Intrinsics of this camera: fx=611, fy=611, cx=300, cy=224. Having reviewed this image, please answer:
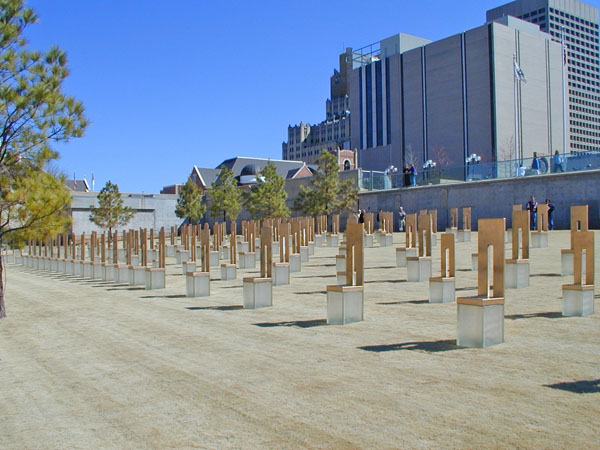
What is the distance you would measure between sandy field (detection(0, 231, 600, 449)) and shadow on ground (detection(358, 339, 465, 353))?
0.02 meters

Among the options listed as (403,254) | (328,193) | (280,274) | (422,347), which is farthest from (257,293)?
(328,193)

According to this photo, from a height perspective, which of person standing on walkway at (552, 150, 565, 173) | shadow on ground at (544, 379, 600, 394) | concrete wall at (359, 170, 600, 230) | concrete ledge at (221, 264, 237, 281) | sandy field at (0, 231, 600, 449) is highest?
person standing on walkway at (552, 150, 565, 173)

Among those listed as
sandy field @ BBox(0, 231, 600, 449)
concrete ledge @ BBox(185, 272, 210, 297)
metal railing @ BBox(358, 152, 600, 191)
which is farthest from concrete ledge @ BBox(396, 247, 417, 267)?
metal railing @ BBox(358, 152, 600, 191)

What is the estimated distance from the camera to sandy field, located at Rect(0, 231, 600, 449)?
4.83 meters

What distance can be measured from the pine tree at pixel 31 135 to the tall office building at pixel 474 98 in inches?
2716

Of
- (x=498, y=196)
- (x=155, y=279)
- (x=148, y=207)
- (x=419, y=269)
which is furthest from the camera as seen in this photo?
(x=148, y=207)

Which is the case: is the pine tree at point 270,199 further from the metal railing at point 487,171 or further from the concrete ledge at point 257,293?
the concrete ledge at point 257,293

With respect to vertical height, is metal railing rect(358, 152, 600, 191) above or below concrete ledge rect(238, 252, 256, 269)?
above

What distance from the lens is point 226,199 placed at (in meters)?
51.8

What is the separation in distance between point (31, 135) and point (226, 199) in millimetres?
39865

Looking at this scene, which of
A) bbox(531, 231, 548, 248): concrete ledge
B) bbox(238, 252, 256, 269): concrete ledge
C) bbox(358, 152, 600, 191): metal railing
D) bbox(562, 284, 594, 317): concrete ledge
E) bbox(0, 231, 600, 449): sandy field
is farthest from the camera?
bbox(358, 152, 600, 191): metal railing

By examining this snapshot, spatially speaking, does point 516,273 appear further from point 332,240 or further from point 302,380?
point 332,240

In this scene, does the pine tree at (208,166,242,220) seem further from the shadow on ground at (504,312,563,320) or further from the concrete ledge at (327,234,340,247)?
the shadow on ground at (504,312,563,320)

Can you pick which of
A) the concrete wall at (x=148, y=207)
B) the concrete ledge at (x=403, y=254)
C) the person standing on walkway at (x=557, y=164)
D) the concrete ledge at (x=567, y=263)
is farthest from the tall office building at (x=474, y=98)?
the concrete ledge at (x=567, y=263)
